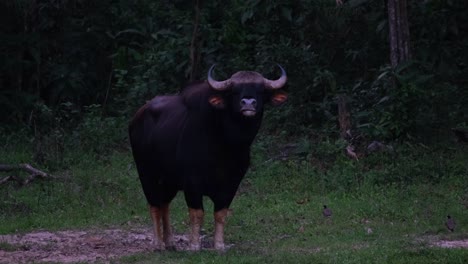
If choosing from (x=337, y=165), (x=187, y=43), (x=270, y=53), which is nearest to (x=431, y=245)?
(x=337, y=165)

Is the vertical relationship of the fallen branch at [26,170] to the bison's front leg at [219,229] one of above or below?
above

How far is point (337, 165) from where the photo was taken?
15180 millimetres

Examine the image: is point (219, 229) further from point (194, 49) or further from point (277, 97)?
point (194, 49)

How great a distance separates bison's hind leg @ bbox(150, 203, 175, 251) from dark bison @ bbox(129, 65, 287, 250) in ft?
0.04

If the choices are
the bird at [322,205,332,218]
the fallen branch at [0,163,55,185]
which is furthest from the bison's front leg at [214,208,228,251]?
the fallen branch at [0,163,55,185]

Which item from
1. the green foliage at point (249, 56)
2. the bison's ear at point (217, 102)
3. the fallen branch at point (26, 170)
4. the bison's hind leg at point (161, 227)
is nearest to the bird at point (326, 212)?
the bison's hind leg at point (161, 227)

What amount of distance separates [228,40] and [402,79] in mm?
4489

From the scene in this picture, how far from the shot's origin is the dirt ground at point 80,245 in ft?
35.4

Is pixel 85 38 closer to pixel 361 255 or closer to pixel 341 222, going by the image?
pixel 341 222

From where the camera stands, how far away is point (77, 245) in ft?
37.9

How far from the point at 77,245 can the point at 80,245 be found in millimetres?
37

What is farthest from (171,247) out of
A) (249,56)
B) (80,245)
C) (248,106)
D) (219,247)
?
(249,56)

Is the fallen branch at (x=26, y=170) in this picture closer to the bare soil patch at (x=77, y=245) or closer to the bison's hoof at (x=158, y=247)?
the bare soil patch at (x=77, y=245)

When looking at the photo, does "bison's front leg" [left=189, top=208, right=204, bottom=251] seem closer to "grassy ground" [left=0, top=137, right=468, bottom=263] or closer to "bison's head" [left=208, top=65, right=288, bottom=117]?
"grassy ground" [left=0, top=137, right=468, bottom=263]
